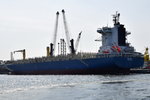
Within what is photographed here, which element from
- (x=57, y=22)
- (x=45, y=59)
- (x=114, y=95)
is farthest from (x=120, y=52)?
(x=114, y=95)

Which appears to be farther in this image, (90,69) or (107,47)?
(107,47)

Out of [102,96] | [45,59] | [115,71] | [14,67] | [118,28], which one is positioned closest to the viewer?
[102,96]

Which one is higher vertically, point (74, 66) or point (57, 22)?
point (57, 22)

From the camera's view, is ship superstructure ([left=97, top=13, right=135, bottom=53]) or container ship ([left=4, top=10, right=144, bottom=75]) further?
ship superstructure ([left=97, top=13, right=135, bottom=53])

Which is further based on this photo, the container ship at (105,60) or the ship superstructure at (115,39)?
the ship superstructure at (115,39)

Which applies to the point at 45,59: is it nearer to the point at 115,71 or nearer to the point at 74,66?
the point at 74,66

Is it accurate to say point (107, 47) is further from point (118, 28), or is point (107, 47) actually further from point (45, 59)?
point (45, 59)

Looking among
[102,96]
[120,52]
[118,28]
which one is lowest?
[102,96]

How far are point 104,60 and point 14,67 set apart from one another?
45361 millimetres

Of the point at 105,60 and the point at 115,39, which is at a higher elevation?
the point at 115,39

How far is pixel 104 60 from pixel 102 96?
50046mm

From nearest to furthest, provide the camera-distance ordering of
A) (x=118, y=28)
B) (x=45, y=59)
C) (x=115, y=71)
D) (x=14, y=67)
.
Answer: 1. (x=115, y=71)
2. (x=118, y=28)
3. (x=45, y=59)
4. (x=14, y=67)

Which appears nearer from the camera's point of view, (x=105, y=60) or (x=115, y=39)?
(x=105, y=60)

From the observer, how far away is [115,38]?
323 ft
